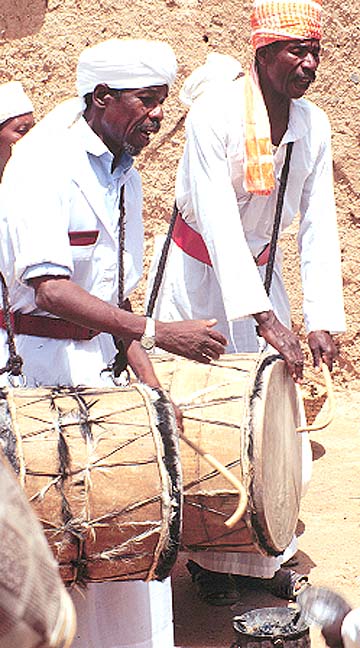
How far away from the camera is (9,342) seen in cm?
344

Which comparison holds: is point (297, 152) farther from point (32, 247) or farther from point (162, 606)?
point (162, 606)

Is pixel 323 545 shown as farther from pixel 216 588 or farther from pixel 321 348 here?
pixel 321 348

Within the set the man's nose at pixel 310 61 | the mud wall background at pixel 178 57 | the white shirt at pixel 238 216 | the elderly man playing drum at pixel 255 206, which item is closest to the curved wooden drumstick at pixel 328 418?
the elderly man playing drum at pixel 255 206

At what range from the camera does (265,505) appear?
336 centimetres

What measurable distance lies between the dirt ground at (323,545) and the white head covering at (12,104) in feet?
7.41

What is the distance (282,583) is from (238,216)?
1.42m

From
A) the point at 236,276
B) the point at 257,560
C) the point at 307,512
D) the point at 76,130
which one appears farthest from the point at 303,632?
the point at 307,512

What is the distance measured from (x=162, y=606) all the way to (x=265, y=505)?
0.52m

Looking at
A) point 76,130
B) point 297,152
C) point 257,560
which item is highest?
point 76,130

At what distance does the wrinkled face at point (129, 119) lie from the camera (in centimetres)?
354

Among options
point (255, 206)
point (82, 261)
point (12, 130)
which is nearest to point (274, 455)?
point (82, 261)

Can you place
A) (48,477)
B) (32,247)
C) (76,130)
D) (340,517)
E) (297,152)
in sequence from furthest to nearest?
(340,517) → (297,152) → (76,130) → (32,247) → (48,477)

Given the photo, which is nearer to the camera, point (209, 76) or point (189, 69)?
point (209, 76)

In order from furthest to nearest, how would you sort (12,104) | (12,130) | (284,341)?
(12,104)
(12,130)
(284,341)
